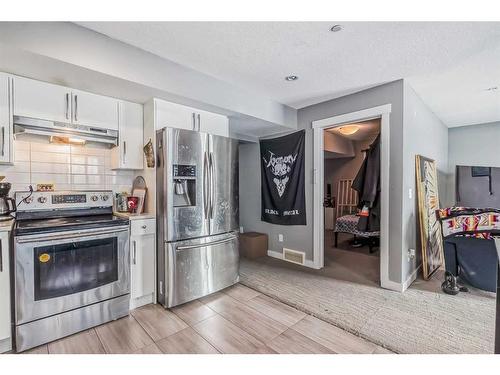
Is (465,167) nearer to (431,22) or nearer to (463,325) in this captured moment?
(463,325)

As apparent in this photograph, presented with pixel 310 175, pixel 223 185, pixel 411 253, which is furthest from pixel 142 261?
pixel 411 253

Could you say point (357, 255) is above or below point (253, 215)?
below

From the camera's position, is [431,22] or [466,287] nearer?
[431,22]

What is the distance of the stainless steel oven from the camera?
5.62 feet

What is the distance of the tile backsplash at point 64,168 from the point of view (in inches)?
84.8

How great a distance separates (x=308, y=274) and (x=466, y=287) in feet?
5.70

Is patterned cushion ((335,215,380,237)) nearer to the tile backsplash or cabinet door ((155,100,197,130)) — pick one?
cabinet door ((155,100,197,130))

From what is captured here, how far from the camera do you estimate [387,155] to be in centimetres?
273

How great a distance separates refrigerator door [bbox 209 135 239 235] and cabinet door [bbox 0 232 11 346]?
5.19ft

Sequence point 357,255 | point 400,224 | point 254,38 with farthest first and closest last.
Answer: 1. point 357,255
2. point 400,224
3. point 254,38

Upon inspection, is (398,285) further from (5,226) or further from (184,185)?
(5,226)

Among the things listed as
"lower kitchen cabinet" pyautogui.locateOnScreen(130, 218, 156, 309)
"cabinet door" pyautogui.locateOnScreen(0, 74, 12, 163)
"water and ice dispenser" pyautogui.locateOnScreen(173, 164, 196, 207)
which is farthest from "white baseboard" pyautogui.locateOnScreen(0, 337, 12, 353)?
"water and ice dispenser" pyautogui.locateOnScreen(173, 164, 196, 207)

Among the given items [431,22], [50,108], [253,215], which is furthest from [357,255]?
[50,108]

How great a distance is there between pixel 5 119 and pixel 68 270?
128 centimetres
